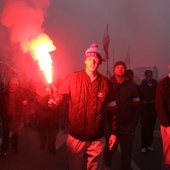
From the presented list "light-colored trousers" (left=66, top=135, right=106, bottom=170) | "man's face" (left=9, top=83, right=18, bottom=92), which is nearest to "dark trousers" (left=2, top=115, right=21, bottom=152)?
"man's face" (left=9, top=83, right=18, bottom=92)

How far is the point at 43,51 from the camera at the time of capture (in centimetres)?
371

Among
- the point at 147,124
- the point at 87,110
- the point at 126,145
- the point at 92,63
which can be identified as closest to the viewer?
the point at 87,110

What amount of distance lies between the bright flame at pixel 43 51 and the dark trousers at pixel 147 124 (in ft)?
14.2

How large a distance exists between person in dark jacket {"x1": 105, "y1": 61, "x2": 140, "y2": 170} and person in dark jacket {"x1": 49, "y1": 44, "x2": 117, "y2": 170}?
4.16ft

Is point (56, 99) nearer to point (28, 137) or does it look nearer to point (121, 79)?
→ point (121, 79)

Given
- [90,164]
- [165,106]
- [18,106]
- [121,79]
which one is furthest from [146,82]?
[90,164]

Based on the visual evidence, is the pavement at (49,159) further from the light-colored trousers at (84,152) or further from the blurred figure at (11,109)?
the light-colored trousers at (84,152)

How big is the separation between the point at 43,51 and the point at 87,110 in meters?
1.16

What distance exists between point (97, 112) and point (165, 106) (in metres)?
1.40

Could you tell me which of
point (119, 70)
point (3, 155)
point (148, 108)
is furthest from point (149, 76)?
point (3, 155)

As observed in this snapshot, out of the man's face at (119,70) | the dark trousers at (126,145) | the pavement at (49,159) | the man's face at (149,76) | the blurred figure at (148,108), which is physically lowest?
the pavement at (49,159)

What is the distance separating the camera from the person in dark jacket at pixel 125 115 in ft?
15.9

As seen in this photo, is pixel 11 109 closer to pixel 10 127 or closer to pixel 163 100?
pixel 10 127

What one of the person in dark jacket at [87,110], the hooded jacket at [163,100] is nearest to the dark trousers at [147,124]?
the hooded jacket at [163,100]
